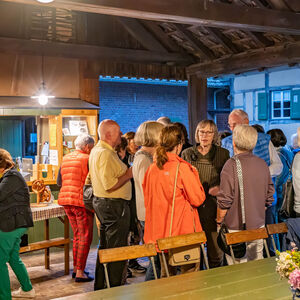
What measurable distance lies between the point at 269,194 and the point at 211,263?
112 cm

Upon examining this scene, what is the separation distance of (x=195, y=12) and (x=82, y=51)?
3.44 metres

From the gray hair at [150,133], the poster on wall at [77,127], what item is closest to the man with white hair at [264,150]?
the gray hair at [150,133]

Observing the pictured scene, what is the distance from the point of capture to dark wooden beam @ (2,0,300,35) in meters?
5.20

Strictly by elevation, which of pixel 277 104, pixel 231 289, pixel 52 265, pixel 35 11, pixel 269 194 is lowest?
pixel 52 265

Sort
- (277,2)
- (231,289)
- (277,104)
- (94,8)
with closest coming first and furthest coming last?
(231,289), (94,8), (277,2), (277,104)

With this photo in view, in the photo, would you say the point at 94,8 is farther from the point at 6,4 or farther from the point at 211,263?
the point at 6,4

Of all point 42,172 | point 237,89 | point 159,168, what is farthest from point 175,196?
point 237,89

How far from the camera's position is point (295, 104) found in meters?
14.5

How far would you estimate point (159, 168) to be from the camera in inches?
168

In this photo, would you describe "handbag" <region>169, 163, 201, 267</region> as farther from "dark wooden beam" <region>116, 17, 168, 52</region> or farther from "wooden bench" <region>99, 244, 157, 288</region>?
"dark wooden beam" <region>116, 17, 168, 52</region>

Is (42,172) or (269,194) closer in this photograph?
(269,194)

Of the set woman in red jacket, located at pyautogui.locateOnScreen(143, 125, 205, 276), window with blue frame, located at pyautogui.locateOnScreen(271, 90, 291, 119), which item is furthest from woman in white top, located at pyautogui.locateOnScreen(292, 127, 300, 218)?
window with blue frame, located at pyautogui.locateOnScreen(271, 90, 291, 119)

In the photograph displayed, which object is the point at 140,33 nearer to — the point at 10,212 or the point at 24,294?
the point at 10,212

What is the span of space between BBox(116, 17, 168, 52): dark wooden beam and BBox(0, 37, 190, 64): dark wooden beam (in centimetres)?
27
